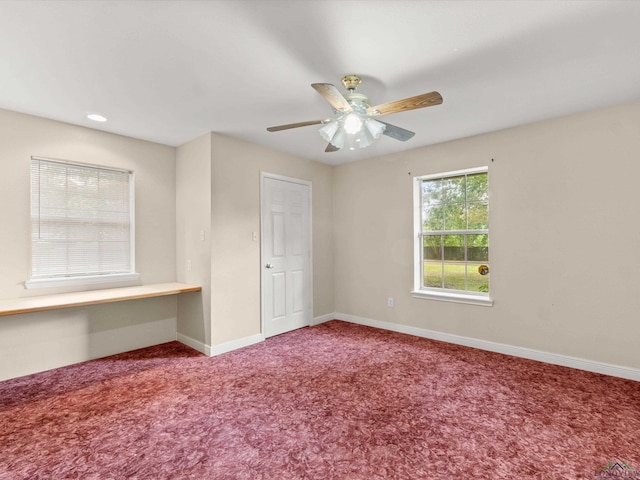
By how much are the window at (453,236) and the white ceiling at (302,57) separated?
935mm

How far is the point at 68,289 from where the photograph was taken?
3.25m

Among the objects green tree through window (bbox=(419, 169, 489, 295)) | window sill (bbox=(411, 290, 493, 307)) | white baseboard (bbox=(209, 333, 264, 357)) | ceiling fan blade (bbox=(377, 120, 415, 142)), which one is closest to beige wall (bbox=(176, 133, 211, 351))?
white baseboard (bbox=(209, 333, 264, 357))

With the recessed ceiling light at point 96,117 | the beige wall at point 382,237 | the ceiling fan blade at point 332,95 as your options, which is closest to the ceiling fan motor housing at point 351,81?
the ceiling fan blade at point 332,95

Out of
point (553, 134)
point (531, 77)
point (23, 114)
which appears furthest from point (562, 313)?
point (23, 114)

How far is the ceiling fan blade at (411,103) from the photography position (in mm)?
1977

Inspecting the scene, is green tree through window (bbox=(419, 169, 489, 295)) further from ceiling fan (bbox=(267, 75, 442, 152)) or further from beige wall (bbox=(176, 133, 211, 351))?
beige wall (bbox=(176, 133, 211, 351))

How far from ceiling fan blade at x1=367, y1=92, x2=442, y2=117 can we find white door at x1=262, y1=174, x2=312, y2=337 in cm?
210

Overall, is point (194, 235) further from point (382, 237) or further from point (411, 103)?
point (411, 103)

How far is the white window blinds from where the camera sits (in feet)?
10.2

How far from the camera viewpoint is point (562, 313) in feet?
10.3

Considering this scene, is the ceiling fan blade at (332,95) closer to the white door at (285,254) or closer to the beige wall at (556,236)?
the white door at (285,254)

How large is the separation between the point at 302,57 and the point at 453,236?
2812mm

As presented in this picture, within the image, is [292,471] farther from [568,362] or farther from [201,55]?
[568,362]

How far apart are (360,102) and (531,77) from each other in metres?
1.27
